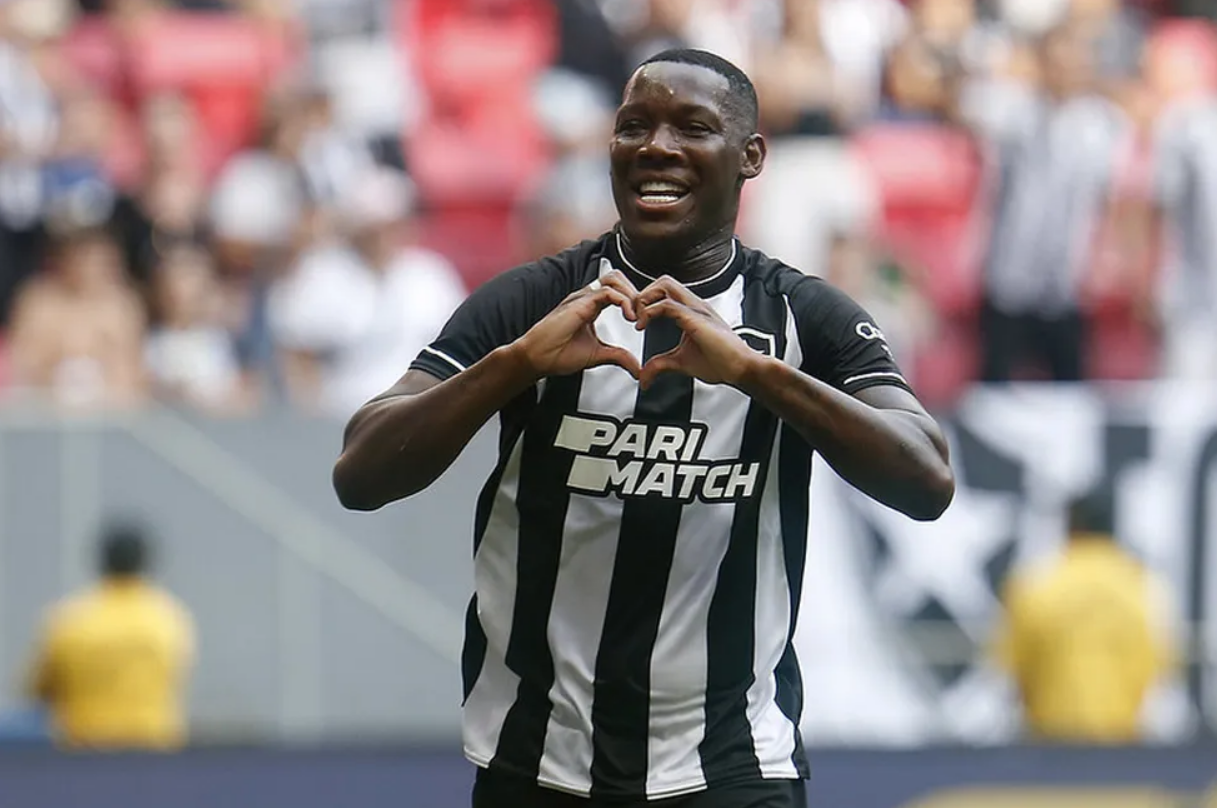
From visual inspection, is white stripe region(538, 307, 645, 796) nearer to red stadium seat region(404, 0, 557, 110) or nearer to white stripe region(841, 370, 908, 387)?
white stripe region(841, 370, 908, 387)

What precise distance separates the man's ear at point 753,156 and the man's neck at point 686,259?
0.11 meters

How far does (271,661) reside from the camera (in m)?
8.88

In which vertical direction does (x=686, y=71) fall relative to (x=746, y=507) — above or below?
above

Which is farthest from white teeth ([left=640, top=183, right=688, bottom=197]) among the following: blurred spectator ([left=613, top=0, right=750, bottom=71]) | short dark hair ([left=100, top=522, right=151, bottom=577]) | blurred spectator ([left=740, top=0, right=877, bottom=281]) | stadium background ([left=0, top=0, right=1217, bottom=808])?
blurred spectator ([left=613, top=0, right=750, bottom=71])

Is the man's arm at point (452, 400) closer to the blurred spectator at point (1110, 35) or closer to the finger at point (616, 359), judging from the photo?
the finger at point (616, 359)

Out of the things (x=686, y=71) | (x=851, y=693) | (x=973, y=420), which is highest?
(x=686, y=71)

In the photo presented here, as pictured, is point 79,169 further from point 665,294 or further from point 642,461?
point 665,294

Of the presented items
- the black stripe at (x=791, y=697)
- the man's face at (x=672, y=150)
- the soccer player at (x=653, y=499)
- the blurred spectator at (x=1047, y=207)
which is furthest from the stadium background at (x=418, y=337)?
the man's face at (x=672, y=150)

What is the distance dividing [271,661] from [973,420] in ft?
9.49

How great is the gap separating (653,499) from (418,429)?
→ 0.44 meters

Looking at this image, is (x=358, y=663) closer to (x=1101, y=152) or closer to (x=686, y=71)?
(x=1101, y=152)

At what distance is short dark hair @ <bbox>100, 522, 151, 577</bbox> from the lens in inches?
329

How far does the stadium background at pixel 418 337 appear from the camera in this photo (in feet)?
28.9

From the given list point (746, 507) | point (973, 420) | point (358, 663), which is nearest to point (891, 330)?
point (973, 420)
